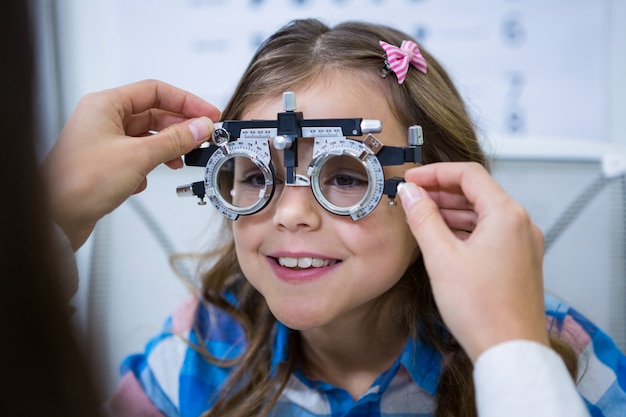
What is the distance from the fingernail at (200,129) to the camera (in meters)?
1.27

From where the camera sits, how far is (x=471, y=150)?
1417mm

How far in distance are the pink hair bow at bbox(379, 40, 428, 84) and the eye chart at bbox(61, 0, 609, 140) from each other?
806 millimetres

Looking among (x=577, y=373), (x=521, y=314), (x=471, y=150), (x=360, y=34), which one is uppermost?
(x=360, y=34)

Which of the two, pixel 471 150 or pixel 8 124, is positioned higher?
pixel 8 124

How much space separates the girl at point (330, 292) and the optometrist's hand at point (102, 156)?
0.17 metres

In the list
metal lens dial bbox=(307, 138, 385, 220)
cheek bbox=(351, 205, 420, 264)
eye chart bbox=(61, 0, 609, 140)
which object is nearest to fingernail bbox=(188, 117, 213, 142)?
metal lens dial bbox=(307, 138, 385, 220)

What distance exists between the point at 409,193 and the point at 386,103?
0.28 metres

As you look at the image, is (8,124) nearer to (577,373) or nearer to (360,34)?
(360,34)

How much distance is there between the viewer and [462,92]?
197cm

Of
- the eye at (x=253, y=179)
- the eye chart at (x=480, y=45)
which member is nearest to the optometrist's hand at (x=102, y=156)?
the eye at (x=253, y=179)

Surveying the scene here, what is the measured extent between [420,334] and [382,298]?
11 cm

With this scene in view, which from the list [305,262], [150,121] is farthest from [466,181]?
[150,121]

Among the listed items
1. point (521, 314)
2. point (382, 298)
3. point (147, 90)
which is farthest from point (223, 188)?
point (521, 314)

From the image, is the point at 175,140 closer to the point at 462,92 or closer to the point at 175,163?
the point at 175,163
